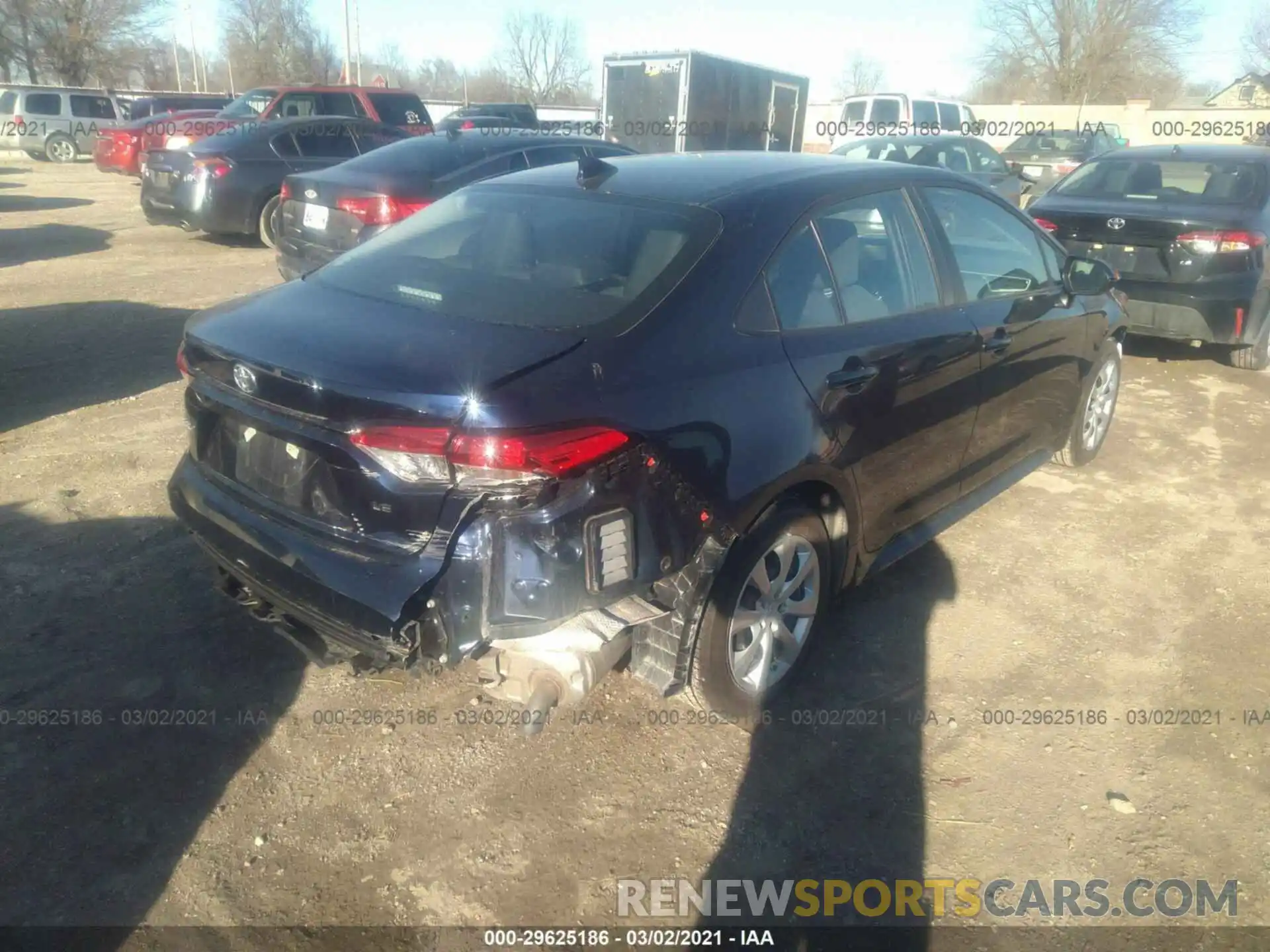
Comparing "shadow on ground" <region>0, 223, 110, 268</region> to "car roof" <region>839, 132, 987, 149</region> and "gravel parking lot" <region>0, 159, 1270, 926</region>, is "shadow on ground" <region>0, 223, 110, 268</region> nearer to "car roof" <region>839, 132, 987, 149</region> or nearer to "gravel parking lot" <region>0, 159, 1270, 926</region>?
"gravel parking lot" <region>0, 159, 1270, 926</region>

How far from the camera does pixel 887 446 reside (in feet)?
11.3

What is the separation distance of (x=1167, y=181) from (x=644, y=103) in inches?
402

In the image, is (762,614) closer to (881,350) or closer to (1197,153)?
(881,350)

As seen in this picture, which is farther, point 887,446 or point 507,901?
point 887,446

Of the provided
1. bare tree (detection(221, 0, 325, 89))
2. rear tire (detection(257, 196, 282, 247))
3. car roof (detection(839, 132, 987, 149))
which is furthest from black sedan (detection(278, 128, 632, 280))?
bare tree (detection(221, 0, 325, 89))

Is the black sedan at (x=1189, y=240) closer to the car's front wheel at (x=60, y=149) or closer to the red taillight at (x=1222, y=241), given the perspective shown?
the red taillight at (x=1222, y=241)

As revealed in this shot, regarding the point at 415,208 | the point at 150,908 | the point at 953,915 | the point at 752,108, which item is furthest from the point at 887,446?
the point at 752,108

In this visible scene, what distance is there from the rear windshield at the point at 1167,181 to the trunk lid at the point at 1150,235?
290 millimetres

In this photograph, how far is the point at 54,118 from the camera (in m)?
25.8

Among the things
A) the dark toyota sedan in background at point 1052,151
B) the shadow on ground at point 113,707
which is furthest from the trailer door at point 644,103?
the shadow on ground at point 113,707

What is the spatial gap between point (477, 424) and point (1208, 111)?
4799cm

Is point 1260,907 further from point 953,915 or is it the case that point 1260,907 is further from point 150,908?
point 150,908

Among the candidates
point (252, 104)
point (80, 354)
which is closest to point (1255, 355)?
point (80, 354)

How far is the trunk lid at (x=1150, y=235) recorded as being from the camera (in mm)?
6883
